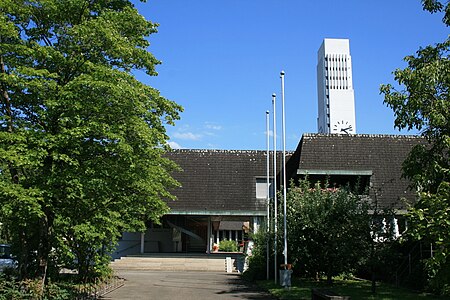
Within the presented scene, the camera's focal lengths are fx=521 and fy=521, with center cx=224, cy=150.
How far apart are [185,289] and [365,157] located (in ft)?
52.9

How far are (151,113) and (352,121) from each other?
4217 inches

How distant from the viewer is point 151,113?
14234mm

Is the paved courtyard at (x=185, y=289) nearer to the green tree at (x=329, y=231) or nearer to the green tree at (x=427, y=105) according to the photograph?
the green tree at (x=329, y=231)

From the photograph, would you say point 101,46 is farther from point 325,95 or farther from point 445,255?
point 325,95

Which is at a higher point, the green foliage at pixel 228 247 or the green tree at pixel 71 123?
the green tree at pixel 71 123

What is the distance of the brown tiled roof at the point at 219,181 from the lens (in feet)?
109

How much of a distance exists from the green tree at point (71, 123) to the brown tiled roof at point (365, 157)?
1685cm

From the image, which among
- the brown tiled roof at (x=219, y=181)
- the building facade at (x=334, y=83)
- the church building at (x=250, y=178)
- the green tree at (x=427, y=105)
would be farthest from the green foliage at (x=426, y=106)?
the building facade at (x=334, y=83)

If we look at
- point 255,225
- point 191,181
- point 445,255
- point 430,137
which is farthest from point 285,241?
point 191,181

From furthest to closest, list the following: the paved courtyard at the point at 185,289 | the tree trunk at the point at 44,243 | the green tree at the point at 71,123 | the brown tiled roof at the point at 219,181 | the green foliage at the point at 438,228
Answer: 1. the brown tiled roof at the point at 219,181
2. the paved courtyard at the point at 185,289
3. the tree trunk at the point at 44,243
4. the green tree at the point at 71,123
5. the green foliage at the point at 438,228

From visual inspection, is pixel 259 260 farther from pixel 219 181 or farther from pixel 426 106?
pixel 426 106

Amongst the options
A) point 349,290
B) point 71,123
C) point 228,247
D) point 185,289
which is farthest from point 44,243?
point 228,247

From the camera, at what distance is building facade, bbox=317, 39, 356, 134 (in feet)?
394

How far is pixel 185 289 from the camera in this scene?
19.8m
